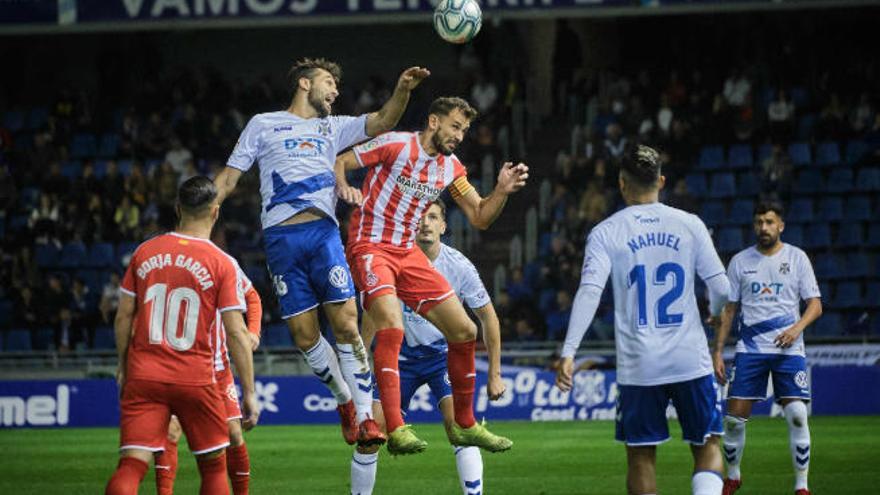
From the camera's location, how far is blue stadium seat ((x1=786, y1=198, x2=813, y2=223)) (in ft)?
78.7

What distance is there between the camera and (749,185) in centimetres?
2469

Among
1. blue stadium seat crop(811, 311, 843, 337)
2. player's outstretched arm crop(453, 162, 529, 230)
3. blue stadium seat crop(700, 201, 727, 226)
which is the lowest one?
blue stadium seat crop(811, 311, 843, 337)

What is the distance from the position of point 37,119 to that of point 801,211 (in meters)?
14.5

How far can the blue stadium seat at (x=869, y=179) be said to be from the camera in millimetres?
24125

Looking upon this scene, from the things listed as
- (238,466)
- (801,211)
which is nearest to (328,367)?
(238,466)

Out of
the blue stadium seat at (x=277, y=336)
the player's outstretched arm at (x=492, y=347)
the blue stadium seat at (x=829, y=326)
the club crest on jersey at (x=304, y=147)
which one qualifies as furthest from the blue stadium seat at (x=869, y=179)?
the club crest on jersey at (x=304, y=147)

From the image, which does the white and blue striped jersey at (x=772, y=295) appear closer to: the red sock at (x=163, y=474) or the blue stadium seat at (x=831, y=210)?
the red sock at (x=163, y=474)

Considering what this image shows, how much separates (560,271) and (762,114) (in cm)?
510

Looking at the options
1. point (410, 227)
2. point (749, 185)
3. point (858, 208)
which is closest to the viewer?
point (410, 227)

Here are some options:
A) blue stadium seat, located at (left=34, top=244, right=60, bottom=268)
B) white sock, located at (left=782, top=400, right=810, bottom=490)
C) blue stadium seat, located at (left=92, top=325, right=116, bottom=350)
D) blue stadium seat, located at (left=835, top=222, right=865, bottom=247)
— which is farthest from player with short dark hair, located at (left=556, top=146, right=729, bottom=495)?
blue stadium seat, located at (left=34, top=244, right=60, bottom=268)

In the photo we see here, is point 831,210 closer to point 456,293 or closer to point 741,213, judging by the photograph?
point 741,213

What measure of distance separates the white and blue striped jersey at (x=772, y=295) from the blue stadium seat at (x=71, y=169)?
17140 mm

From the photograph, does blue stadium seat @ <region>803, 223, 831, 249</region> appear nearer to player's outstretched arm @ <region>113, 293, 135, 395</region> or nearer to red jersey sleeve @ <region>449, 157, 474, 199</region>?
red jersey sleeve @ <region>449, 157, 474, 199</region>

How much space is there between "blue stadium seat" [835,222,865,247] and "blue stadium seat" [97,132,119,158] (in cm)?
1317
